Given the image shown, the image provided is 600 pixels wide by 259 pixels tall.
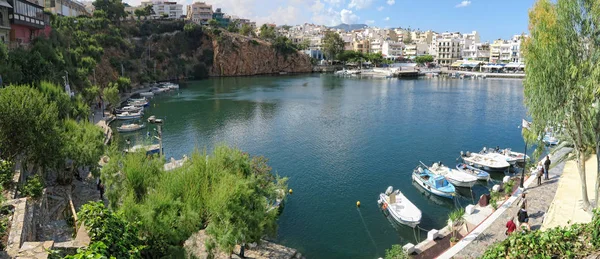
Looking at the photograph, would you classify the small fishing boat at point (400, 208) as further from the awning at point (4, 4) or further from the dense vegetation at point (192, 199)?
the awning at point (4, 4)

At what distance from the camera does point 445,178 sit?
1009 inches

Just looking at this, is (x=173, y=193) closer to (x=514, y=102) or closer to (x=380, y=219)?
(x=380, y=219)

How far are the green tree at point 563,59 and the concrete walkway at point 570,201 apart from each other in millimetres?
2743

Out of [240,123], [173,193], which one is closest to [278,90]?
[240,123]

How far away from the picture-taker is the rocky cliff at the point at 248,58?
11188 cm

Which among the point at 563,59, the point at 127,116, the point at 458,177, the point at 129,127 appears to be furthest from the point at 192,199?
the point at 127,116

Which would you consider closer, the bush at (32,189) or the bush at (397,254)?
the bush at (397,254)

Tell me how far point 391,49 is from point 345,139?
403ft

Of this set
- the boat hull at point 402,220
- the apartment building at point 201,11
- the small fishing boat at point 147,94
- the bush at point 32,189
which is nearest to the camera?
the bush at point 32,189

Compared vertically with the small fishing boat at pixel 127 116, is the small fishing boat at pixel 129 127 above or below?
below

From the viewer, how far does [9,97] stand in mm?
17125

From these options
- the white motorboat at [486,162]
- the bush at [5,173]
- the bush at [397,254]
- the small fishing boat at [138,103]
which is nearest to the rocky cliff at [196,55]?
the small fishing boat at [138,103]

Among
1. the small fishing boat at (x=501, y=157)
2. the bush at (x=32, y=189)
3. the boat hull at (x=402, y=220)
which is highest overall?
the bush at (x=32, y=189)

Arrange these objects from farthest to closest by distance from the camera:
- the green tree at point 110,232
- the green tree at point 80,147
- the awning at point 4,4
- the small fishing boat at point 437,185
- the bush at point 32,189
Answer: the awning at point 4,4 < the small fishing boat at point 437,185 < the green tree at point 80,147 < the bush at point 32,189 < the green tree at point 110,232
